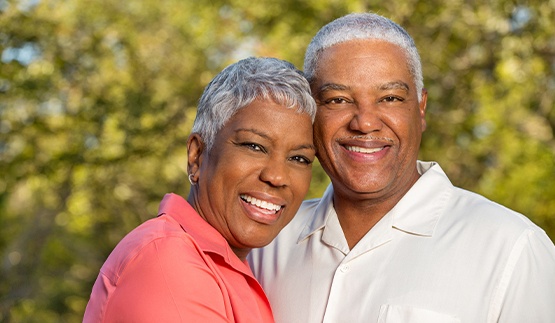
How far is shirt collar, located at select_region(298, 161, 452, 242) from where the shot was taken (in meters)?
3.24

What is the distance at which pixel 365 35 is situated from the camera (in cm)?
336

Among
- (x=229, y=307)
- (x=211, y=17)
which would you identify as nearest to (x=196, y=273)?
(x=229, y=307)

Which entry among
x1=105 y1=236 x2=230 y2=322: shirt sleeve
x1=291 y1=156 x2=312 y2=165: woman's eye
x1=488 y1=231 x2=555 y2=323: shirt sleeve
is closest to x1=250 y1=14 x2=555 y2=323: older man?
x1=488 y1=231 x2=555 y2=323: shirt sleeve

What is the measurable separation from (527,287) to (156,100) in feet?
25.7

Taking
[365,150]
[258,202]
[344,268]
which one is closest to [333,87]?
[365,150]

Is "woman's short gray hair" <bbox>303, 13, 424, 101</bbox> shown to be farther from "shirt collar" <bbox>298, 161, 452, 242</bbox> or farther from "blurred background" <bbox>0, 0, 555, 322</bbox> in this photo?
"blurred background" <bbox>0, 0, 555, 322</bbox>

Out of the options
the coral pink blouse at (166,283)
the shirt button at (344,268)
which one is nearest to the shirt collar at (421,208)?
the shirt button at (344,268)

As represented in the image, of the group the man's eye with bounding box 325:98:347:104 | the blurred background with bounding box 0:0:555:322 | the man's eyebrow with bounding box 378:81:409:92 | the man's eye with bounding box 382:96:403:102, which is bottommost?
the blurred background with bounding box 0:0:555:322

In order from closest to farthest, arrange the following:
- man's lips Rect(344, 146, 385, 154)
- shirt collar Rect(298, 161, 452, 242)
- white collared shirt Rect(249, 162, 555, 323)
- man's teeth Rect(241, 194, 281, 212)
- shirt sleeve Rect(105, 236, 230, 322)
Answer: shirt sleeve Rect(105, 236, 230, 322), white collared shirt Rect(249, 162, 555, 323), man's teeth Rect(241, 194, 281, 212), shirt collar Rect(298, 161, 452, 242), man's lips Rect(344, 146, 385, 154)

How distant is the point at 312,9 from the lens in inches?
354

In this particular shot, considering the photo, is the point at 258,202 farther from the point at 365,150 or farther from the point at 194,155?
the point at 365,150

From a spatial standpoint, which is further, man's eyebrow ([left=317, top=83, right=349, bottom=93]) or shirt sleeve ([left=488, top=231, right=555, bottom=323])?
man's eyebrow ([left=317, top=83, right=349, bottom=93])

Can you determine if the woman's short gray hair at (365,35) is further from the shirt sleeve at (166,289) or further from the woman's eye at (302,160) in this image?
the shirt sleeve at (166,289)

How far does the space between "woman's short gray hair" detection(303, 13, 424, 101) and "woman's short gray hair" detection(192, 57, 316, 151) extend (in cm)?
32
